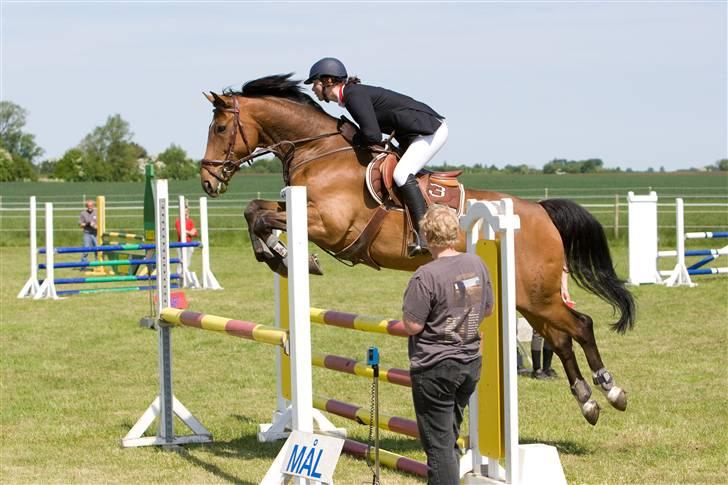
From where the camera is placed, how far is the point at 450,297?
4.60 metres

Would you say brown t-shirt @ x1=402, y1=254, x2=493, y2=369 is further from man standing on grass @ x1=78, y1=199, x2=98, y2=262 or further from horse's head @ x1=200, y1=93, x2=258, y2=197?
man standing on grass @ x1=78, y1=199, x2=98, y2=262

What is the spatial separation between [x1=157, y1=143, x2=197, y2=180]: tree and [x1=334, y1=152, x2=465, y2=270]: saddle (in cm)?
7251

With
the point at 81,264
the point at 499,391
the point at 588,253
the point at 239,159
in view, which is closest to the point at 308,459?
the point at 499,391

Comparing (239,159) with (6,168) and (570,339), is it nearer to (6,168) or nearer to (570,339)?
(570,339)

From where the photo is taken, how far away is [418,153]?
6.96 m

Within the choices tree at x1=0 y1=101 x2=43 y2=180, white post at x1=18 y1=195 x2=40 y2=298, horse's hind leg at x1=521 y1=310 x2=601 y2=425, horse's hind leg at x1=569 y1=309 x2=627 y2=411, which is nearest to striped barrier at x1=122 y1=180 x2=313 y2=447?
horse's hind leg at x1=521 y1=310 x2=601 y2=425

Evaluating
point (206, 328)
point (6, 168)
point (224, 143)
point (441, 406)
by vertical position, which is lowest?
point (441, 406)

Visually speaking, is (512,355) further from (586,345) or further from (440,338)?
(586,345)

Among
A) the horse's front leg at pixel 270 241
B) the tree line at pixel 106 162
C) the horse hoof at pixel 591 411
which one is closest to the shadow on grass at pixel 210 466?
the horse's front leg at pixel 270 241

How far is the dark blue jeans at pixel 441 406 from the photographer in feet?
15.4

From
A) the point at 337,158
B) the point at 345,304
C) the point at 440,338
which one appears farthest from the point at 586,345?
the point at 345,304

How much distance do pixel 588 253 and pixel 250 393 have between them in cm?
341

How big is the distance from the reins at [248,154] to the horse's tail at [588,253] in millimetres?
1583

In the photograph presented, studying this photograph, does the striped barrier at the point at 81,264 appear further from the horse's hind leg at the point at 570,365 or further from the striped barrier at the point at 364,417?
the horse's hind leg at the point at 570,365
